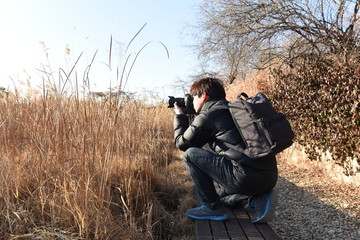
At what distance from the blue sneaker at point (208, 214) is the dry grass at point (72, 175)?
0.36 ft

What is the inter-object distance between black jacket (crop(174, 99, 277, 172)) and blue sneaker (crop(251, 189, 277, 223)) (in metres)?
0.20

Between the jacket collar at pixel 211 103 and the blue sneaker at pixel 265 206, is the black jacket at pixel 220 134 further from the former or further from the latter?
the blue sneaker at pixel 265 206

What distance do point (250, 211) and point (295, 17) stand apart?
578 cm

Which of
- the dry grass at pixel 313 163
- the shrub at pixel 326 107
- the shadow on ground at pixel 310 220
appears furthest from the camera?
the dry grass at pixel 313 163

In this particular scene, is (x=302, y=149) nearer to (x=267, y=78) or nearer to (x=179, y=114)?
(x=267, y=78)

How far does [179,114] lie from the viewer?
94.1 inches

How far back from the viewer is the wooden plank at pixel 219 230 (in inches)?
67.4

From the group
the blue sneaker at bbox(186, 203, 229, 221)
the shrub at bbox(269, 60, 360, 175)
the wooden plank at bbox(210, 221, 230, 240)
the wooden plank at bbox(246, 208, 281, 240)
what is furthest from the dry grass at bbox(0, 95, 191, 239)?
the shrub at bbox(269, 60, 360, 175)

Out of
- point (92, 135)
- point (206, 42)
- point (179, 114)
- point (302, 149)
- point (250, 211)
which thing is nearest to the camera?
point (92, 135)

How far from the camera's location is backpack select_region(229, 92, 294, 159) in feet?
5.88

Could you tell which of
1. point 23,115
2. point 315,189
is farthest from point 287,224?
point 23,115

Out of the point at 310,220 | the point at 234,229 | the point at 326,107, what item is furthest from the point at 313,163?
the point at 234,229

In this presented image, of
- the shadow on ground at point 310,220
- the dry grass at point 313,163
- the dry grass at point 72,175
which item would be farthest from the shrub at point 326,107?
the dry grass at point 72,175

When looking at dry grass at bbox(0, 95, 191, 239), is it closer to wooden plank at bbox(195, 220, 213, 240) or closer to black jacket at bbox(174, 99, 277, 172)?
wooden plank at bbox(195, 220, 213, 240)
